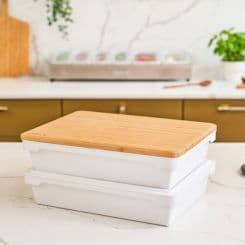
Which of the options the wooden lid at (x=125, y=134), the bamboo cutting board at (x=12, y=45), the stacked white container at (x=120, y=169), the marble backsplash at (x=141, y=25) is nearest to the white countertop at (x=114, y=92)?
the bamboo cutting board at (x=12, y=45)

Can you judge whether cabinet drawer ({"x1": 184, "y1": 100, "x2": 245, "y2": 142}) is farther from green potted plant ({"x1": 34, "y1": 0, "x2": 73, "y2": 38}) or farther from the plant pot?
green potted plant ({"x1": 34, "y1": 0, "x2": 73, "y2": 38})

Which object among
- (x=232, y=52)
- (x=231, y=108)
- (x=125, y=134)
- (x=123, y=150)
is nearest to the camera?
(x=123, y=150)

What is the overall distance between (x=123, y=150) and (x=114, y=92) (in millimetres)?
1652

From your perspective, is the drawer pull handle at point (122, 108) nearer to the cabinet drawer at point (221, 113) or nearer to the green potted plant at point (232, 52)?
the cabinet drawer at point (221, 113)

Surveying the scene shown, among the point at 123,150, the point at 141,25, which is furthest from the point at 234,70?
the point at 123,150

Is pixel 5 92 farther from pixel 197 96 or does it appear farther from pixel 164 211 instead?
pixel 164 211

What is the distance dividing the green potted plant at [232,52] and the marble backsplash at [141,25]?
0.14 metres

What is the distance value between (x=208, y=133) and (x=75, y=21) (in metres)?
2.19

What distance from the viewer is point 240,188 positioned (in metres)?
1.32

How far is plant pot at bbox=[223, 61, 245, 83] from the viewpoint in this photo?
308 centimetres

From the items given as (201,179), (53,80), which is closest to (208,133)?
(201,179)

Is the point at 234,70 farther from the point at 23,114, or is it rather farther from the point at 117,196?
the point at 117,196

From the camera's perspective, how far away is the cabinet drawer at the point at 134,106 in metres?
2.73

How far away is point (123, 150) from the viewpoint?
110 centimetres
